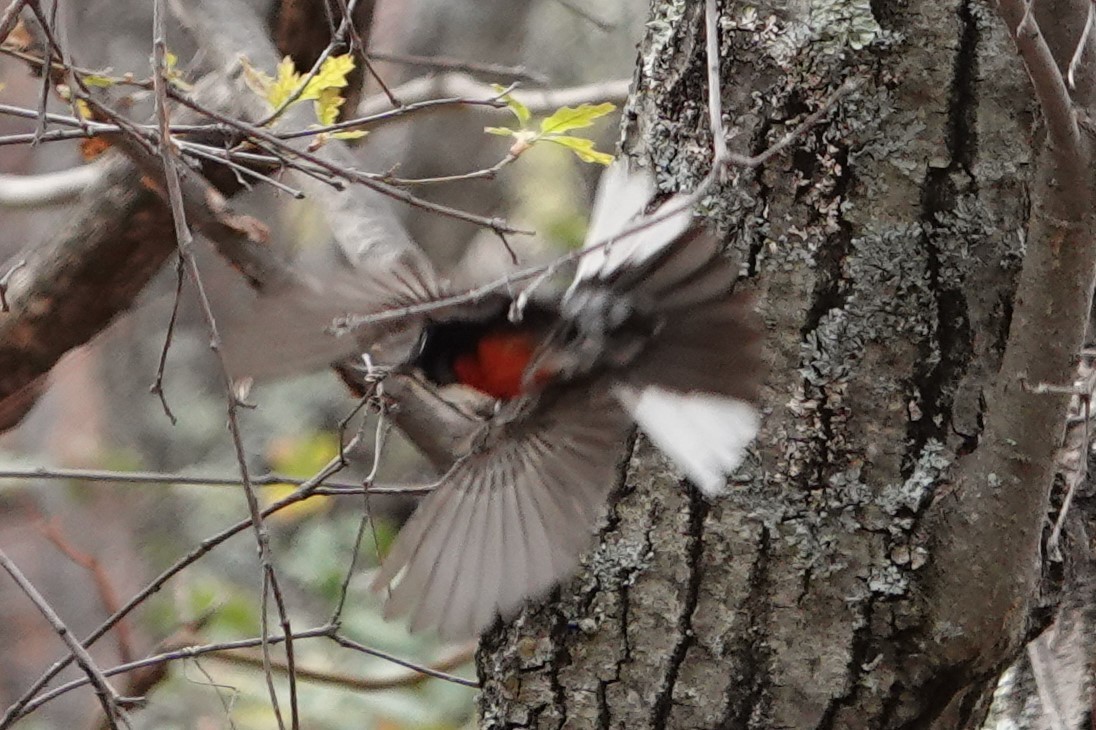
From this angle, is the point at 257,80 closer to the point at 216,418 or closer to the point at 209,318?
the point at 209,318

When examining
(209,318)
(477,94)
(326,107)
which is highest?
(477,94)

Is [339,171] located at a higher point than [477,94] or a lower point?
lower

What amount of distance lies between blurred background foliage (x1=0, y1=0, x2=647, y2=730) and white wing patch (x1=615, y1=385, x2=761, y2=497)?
1.53 metres

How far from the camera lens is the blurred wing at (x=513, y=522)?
1.03 meters

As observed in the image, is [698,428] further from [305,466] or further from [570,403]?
[305,466]

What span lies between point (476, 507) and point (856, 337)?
0.36 m

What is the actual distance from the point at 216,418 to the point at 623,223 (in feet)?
11.0

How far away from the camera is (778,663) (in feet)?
3.43

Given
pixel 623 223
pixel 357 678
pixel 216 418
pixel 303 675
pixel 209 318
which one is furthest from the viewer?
pixel 216 418

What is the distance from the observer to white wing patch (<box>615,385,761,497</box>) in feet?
3.32

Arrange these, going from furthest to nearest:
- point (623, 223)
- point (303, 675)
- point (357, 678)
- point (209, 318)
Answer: point (357, 678) → point (303, 675) → point (623, 223) → point (209, 318)

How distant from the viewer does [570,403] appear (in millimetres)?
1032

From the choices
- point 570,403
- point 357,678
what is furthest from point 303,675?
point 570,403

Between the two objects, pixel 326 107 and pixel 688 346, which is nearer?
pixel 688 346
